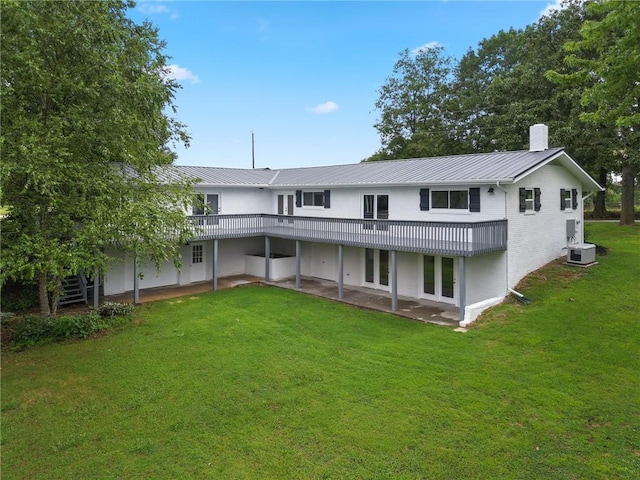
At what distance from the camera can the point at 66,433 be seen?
7.19 meters

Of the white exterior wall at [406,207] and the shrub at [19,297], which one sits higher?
the white exterior wall at [406,207]

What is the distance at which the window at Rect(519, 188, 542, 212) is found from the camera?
1512 cm

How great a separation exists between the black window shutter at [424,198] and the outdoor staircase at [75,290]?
12984mm

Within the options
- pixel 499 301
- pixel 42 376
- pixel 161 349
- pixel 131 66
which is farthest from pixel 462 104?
pixel 42 376

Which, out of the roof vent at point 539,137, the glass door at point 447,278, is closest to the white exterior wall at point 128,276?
the glass door at point 447,278

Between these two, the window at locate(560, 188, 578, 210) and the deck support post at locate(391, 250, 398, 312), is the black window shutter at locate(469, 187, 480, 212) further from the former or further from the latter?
the window at locate(560, 188, 578, 210)

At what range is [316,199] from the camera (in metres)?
21.5

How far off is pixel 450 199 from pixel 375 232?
10.0 feet

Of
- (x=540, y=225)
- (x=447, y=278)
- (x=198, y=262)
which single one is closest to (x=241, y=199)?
(x=198, y=262)

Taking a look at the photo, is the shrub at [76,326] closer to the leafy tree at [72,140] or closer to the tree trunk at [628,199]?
the leafy tree at [72,140]

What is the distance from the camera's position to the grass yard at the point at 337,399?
6328 millimetres

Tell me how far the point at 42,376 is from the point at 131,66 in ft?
28.4

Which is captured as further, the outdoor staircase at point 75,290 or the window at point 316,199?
the window at point 316,199

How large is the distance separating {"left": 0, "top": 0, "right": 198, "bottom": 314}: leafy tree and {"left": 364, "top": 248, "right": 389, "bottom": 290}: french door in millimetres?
9061
